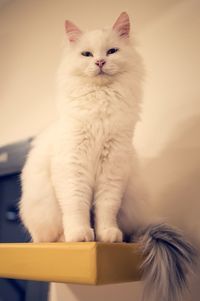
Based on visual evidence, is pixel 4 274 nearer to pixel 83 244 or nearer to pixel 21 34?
pixel 83 244

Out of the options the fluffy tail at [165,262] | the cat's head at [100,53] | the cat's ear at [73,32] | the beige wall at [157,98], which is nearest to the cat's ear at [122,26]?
the cat's head at [100,53]

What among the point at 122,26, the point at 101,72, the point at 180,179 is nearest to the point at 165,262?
the point at 180,179

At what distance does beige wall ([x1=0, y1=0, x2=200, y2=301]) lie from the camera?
1.02m

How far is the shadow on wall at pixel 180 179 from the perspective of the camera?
97cm

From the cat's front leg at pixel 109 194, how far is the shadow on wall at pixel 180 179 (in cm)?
25

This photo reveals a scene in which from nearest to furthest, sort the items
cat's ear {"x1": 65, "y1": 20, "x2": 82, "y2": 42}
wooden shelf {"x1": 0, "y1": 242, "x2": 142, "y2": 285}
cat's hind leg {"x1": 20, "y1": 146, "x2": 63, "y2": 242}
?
wooden shelf {"x1": 0, "y1": 242, "x2": 142, "y2": 285}, cat's hind leg {"x1": 20, "y1": 146, "x2": 63, "y2": 242}, cat's ear {"x1": 65, "y1": 20, "x2": 82, "y2": 42}

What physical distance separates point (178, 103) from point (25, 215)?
591mm

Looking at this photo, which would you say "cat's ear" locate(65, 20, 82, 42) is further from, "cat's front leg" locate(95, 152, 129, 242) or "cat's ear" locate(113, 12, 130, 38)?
"cat's front leg" locate(95, 152, 129, 242)

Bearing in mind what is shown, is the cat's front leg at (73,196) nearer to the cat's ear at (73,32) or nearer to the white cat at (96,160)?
the white cat at (96,160)

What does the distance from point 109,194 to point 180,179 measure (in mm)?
317

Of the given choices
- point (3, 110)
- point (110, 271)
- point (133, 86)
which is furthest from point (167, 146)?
point (3, 110)

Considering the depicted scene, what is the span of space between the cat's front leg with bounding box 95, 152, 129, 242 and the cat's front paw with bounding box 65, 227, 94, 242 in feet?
0.12

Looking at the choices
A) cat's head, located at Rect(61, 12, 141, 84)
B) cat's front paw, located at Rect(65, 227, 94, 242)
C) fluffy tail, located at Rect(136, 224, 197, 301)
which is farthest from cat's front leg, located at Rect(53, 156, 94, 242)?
cat's head, located at Rect(61, 12, 141, 84)

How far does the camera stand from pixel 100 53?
89 cm
